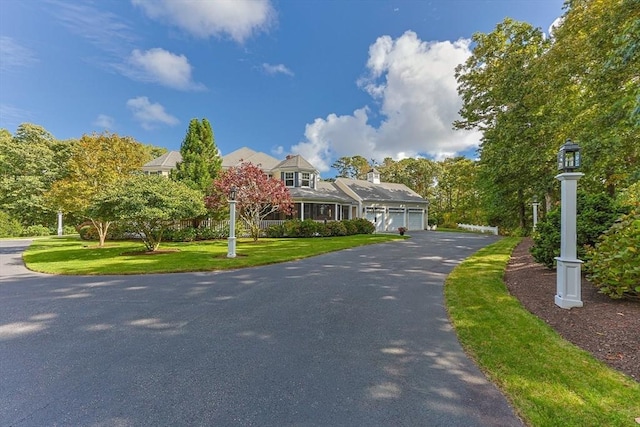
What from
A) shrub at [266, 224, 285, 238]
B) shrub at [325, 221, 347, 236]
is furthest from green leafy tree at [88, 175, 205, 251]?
shrub at [325, 221, 347, 236]

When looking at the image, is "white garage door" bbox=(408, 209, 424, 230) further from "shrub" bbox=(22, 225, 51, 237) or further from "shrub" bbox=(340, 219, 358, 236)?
"shrub" bbox=(22, 225, 51, 237)

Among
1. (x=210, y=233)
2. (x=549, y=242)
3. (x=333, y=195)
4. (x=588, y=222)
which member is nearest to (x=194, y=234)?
(x=210, y=233)

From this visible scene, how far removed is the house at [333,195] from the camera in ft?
74.8

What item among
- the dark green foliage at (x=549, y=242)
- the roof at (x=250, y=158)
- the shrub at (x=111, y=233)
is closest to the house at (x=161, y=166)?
the roof at (x=250, y=158)

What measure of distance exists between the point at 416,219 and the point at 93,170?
27578 millimetres

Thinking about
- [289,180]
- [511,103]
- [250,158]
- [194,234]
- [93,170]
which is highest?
[511,103]

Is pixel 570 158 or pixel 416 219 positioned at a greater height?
pixel 570 158

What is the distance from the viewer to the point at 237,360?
3.20 m

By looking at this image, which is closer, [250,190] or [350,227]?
[250,190]

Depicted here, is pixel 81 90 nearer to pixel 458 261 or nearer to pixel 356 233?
pixel 356 233

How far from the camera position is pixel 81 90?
55.7 ft

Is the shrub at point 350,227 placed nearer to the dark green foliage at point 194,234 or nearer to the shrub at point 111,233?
the dark green foliage at point 194,234

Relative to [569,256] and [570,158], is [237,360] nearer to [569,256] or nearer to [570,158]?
[569,256]

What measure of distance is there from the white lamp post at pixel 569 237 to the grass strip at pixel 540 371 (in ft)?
2.58
